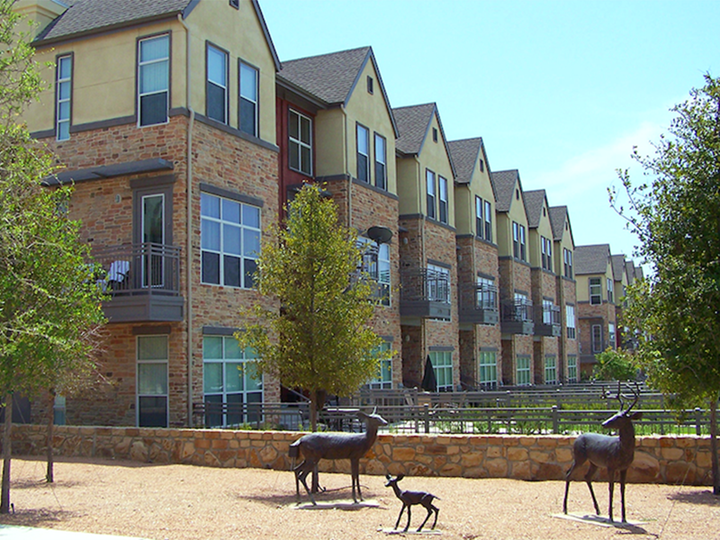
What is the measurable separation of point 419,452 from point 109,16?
1408cm

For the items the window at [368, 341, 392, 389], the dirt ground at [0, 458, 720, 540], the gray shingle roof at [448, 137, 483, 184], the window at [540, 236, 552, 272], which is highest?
the gray shingle roof at [448, 137, 483, 184]

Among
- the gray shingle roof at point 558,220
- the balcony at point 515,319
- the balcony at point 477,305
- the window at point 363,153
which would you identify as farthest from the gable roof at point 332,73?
the gray shingle roof at point 558,220

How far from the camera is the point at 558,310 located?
49.0 meters

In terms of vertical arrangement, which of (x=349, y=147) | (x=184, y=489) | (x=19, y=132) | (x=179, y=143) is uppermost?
(x=349, y=147)

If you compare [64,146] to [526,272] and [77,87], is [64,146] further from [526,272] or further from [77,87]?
[526,272]

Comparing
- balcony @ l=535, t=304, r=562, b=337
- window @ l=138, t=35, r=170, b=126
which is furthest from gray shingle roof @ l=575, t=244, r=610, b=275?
window @ l=138, t=35, r=170, b=126

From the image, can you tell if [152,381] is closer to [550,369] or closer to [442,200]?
[442,200]

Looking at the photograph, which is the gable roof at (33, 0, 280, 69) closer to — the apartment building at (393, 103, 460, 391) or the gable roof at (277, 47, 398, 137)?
the gable roof at (277, 47, 398, 137)

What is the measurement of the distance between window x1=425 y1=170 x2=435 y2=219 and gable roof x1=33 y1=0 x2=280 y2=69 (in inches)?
476

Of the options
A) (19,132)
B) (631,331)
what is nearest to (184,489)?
(19,132)

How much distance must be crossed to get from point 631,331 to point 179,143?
11.5 m

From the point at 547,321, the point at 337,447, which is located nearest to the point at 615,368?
the point at 547,321

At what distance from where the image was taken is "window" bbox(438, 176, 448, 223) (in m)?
34.5

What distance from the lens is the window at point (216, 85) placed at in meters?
20.2
